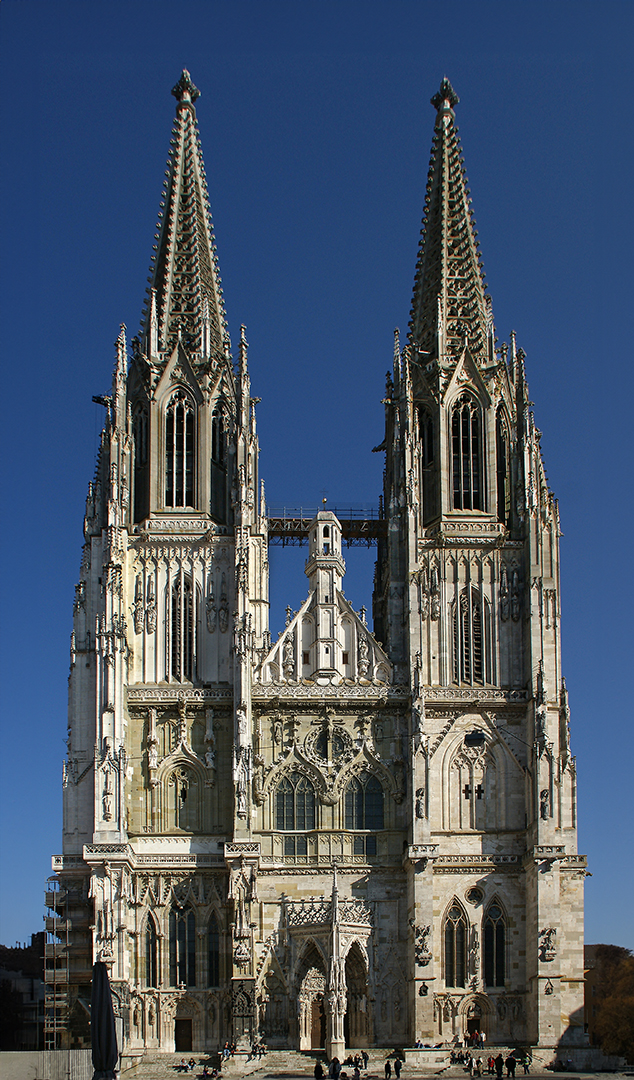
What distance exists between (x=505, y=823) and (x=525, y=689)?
5.85 meters

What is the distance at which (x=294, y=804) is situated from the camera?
66.9m

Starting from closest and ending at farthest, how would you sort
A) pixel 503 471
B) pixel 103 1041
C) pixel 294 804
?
pixel 103 1041 → pixel 294 804 → pixel 503 471

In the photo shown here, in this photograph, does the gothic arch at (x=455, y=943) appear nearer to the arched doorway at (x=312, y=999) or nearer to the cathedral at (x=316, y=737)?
the cathedral at (x=316, y=737)

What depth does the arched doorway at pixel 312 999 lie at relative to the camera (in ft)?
208

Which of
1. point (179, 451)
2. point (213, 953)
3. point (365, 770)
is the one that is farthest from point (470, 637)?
point (213, 953)

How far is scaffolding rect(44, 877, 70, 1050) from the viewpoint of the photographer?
6306cm

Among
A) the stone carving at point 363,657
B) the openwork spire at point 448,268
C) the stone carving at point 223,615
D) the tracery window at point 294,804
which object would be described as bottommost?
the tracery window at point 294,804

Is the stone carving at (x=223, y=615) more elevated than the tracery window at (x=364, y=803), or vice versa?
the stone carving at (x=223, y=615)

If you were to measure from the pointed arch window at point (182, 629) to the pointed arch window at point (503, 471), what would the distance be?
575 inches

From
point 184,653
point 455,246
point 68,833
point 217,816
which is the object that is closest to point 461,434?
point 455,246

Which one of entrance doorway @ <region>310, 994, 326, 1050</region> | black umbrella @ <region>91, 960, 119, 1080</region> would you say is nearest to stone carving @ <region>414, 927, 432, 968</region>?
entrance doorway @ <region>310, 994, 326, 1050</region>

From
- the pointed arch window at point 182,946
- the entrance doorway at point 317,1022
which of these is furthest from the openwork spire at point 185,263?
the entrance doorway at point 317,1022

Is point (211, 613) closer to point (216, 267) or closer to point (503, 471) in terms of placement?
point (503, 471)

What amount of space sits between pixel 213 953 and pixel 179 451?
22353 millimetres
